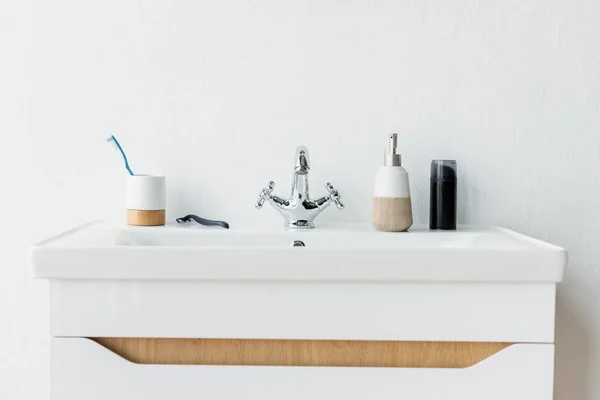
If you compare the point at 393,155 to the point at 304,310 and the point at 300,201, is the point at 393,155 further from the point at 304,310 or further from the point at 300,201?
the point at 304,310

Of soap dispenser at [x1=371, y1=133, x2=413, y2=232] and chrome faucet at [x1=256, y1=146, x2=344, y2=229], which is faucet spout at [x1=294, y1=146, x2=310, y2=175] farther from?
soap dispenser at [x1=371, y1=133, x2=413, y2=232]

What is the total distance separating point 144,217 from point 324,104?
43 centimetres

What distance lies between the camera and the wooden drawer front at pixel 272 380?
1.10m

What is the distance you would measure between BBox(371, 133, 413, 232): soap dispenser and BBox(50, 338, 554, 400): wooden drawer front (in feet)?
1.16

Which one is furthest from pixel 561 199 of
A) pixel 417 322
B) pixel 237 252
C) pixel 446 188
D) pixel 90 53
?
pixel 90 53

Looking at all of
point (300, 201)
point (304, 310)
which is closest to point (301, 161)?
point (300, 201)

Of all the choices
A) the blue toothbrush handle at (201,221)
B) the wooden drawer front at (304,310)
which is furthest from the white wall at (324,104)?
the wooden drawer front at (304,310)

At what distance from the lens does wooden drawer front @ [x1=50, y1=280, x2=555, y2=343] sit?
1.10 meters

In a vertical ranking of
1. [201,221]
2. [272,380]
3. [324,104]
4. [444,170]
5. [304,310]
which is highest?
[324,104]

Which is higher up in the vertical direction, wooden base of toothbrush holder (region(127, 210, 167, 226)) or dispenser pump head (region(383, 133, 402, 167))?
dispenser pump head (region(383, 133, 402, 167))

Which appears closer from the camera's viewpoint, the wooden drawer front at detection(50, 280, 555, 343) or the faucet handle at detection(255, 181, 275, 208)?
the wooden drawer front at detection(50, 280, 555, 343)

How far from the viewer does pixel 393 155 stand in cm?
141

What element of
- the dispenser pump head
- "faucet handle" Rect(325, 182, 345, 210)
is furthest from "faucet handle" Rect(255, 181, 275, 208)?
the dispenser pump head

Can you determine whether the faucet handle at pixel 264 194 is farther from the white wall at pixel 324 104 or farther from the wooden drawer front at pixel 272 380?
the wooden drawer front at pixel 272 380
